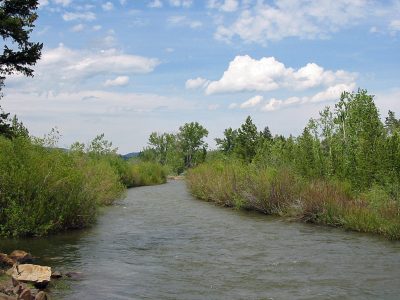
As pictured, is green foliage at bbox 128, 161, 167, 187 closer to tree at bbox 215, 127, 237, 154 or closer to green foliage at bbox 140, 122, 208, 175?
tree at bbox 215, 127, 237, 154

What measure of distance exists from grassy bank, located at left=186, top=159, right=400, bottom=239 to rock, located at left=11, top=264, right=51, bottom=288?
528 inches

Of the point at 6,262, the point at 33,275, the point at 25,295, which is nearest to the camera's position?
the point at 25,295

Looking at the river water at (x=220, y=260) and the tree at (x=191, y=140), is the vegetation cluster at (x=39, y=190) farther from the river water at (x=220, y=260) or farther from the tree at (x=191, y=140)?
the tree at (x=191, y=140)

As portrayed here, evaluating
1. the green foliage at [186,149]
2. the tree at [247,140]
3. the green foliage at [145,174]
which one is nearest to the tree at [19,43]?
the tree at [247,140]

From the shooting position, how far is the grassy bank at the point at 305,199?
1988 cm

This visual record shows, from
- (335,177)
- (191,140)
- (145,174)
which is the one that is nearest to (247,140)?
(145,174)

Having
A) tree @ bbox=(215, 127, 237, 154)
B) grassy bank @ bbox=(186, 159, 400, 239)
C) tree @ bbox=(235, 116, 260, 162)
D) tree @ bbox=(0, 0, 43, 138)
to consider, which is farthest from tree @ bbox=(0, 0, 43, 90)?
tree @ bbox=(215, 127, 237, 154)

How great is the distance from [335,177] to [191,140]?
9260 cm

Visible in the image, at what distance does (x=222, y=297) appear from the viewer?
11297 millimetres

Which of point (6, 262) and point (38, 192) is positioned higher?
point (38, 192)

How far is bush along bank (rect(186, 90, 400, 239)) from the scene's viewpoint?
20703 mm

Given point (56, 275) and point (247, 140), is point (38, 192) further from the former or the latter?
point (247, 140)

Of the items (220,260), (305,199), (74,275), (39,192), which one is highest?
(39,192)

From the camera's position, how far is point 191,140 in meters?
119
